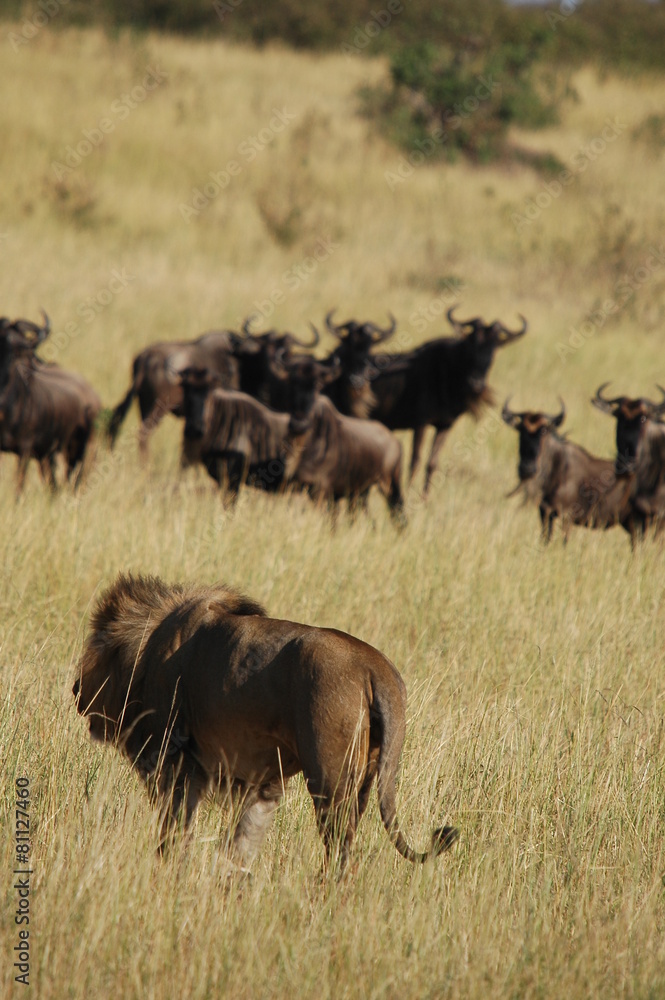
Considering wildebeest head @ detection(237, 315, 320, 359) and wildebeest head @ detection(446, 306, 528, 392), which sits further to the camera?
wildebeest head @ detection(446, 306, 528, 392)

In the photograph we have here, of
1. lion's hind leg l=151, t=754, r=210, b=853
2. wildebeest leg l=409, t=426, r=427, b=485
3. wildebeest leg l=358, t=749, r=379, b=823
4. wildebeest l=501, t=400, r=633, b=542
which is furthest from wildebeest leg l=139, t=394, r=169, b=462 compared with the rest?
wildebeest leg l=358, t=749, r=379, b=823

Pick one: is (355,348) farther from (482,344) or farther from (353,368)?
(482,344)

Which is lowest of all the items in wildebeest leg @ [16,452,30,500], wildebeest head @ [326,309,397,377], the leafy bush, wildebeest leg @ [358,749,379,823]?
wildebeest leg @ [16,452,30,500]

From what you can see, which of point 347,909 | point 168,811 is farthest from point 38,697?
point 347,909

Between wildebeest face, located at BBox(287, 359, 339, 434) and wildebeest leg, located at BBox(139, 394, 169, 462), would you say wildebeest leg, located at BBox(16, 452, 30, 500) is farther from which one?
wildebeest face, located at BBox(287, 359, 339, 434)

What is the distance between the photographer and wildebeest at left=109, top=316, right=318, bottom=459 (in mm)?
11930

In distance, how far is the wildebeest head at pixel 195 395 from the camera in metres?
9.99

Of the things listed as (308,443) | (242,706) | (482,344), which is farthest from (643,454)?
(242,706)

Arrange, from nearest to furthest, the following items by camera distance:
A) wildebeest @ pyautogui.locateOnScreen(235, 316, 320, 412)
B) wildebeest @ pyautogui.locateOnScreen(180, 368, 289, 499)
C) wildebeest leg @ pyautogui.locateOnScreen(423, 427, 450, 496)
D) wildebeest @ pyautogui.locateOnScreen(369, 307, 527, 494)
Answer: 1. wildebeest @ pyautogui.locateOnScreen(180, 368, 289, 499)
2. wildebeest @ pyautogui.locateOnScreen(235, 316, 320, 412)
3. wildebeest leg @ pyautogui.locateOnScreen(423, 427, 450, 496)
4. wildebeest @ pyautogui.locateOnScreen(369, 307, 527, 494)

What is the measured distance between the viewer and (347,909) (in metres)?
2.96

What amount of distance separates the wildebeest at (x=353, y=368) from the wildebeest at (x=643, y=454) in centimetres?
320

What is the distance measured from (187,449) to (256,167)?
18585mm

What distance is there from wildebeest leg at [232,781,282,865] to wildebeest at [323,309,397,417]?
8.89m

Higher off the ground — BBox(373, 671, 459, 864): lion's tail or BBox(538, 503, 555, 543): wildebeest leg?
BBox(373, 671, 459, 864): lion's tail
